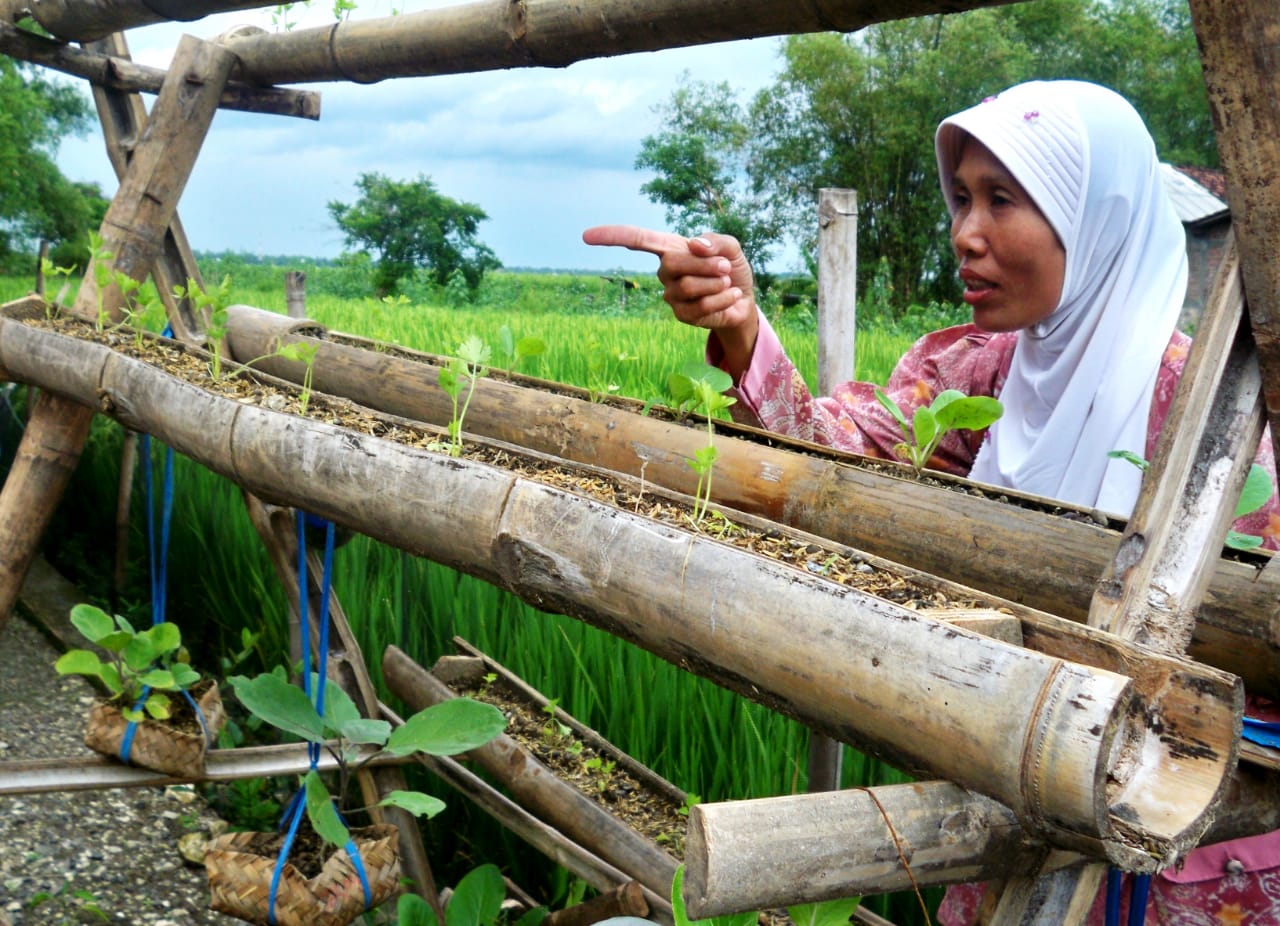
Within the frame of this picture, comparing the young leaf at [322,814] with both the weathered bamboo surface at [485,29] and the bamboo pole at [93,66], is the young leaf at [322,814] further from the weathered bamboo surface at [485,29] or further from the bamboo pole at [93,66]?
the bamboo pole at [93,66]

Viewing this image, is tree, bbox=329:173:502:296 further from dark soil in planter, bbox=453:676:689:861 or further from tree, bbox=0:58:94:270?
dark soil in planter, bbox=453:676:689:861

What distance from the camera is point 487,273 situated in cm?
2345

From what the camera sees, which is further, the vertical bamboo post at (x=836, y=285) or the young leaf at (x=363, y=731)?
the vertical bamboo post at (x=836, y=285)

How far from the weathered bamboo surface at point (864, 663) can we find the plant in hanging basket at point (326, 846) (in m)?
0.29

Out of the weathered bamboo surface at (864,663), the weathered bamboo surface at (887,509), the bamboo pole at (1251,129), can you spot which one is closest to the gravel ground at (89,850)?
the weathered bamboo surface at (887,509)

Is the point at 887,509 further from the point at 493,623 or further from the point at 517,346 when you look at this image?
the point at 493,623

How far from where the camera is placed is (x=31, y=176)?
13117mm

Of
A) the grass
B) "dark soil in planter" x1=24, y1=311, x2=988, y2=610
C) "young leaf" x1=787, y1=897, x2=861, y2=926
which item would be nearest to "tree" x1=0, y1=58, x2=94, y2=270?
the grass

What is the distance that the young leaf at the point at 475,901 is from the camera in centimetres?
157

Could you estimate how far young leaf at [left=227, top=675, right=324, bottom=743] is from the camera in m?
1.48

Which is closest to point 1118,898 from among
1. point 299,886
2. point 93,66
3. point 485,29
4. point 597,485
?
point 597,485

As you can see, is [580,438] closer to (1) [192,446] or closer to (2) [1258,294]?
(1) [192,446]

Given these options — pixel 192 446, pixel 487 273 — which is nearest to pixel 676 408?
pixel 192 446

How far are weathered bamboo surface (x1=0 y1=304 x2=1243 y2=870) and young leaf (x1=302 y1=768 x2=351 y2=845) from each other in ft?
1.18
